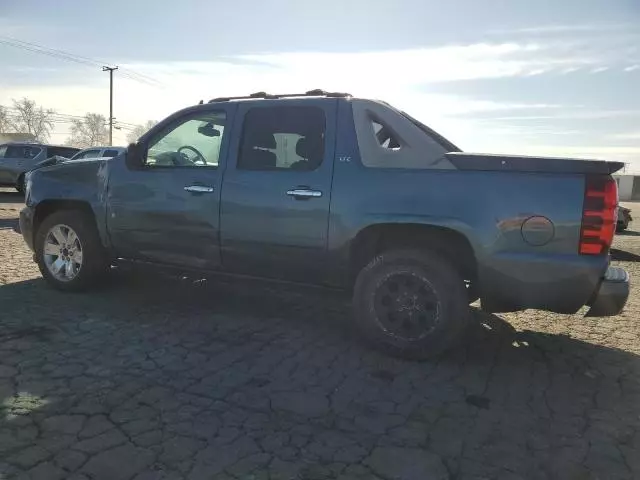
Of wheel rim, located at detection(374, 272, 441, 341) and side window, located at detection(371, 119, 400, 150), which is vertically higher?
side window, located at detection(371, 119, 400, 150)

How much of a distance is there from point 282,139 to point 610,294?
2711mm

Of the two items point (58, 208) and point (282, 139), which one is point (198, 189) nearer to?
point (282, 139)

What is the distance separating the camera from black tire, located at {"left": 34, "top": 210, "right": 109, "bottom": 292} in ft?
17.0

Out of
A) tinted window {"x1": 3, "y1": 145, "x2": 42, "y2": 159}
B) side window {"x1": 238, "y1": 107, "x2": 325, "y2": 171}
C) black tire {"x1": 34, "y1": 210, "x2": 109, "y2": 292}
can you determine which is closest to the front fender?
black tire {"x1": 34, "y1": 210, "x2": 109, "y2": 292}

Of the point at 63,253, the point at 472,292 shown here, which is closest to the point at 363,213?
the point at 472,292

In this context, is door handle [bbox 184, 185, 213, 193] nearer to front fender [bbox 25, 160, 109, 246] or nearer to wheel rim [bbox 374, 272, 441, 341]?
front fender [bbox 25, 160, 109, 246]

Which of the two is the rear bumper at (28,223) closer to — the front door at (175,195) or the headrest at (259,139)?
the front door at (175,195)

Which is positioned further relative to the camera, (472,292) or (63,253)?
(63,253)

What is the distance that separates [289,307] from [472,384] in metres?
2.19

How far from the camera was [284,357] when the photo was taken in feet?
12.6

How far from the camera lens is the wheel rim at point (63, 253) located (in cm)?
530

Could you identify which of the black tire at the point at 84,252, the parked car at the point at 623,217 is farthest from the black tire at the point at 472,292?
the parked car at the point at 623,217

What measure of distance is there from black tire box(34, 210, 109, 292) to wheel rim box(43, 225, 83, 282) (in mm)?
42

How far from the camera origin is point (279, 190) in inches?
163
